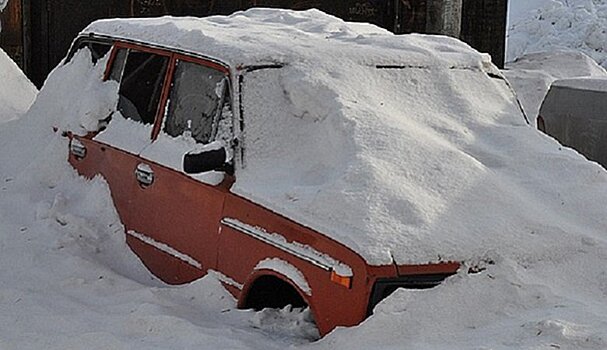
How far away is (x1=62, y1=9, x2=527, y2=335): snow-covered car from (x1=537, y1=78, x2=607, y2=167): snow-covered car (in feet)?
8.71

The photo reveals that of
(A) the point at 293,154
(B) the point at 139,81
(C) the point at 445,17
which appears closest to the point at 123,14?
(C) the point at 445,17

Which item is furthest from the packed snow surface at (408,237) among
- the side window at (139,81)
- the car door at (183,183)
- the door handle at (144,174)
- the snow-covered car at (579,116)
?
the snow-covered car at (579,116)

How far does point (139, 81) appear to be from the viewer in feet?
22.1

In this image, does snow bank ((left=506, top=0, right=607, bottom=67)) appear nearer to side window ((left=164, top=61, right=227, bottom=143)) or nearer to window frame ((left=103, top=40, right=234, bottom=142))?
window frame ((left=103, top=40, right=234, bottom=142))

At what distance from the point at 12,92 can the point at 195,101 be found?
4006 mm

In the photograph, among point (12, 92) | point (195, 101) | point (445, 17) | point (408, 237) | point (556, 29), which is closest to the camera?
point (408, 237)

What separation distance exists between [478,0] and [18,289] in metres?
10.9

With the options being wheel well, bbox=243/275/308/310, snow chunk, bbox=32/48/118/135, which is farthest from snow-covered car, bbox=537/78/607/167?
wheel well, bbox=243/275/308/310

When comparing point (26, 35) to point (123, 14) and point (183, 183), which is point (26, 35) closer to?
point (123, 14)

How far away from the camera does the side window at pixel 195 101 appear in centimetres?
576

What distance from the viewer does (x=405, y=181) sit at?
511 cm

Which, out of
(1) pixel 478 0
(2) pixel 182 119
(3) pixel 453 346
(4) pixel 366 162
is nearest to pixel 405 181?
(4) pixel 366 162

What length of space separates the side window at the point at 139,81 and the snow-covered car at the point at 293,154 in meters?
0.01

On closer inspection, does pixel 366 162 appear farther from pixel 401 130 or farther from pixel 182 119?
pixel 182 119
